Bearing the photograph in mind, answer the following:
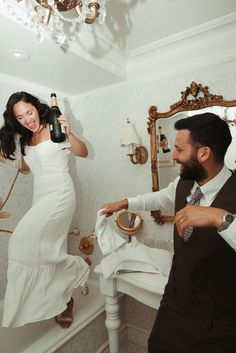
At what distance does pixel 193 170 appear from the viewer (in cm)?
106

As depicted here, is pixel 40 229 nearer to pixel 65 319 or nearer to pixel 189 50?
pixel 65 319

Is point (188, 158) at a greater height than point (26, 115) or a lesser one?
lesser

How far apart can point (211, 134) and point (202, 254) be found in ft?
A: 1.62

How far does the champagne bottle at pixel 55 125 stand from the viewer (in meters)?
1.47

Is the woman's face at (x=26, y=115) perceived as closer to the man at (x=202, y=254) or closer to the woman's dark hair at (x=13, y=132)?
the woman's dark hair at (x=13, y=132)

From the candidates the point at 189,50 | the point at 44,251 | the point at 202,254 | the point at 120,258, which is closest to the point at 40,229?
the point at 44,251

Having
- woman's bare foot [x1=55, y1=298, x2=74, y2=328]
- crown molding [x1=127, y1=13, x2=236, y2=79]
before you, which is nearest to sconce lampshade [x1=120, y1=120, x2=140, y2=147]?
crown molding [x1=127, y1=13, x2=236, y2=79]

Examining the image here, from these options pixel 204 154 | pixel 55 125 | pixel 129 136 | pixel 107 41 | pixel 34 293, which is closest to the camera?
pixel 204 154

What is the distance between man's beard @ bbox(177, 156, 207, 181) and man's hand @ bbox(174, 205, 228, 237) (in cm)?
28

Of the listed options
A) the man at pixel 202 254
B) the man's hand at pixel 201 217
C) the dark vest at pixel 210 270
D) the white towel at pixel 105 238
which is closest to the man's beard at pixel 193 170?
the man at pixel 202 254

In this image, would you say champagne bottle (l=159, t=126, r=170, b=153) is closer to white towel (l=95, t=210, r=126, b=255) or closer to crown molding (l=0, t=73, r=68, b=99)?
white towel (l=95, t=210, r=126, b=255)

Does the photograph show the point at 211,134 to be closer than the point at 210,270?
No

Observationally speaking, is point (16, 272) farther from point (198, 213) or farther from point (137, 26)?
point (137, 26)

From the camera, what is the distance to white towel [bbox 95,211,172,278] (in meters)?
1.47
